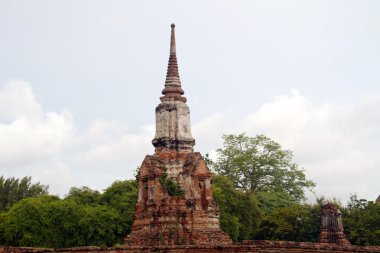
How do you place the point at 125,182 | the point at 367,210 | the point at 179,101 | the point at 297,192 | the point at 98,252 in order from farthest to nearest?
the point at 297,192 < the point at 125,182 < the point at 367,210 < the point at 179,101 < the point at 98,252

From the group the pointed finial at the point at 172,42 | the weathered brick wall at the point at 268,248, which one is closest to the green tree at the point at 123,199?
the pointed finial at the point at 172,42

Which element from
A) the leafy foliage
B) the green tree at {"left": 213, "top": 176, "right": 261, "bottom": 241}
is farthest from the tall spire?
the green tree at {"left": 213, "top": 176, "right": 261, "bottom": 241}

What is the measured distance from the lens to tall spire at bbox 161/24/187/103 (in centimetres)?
2755

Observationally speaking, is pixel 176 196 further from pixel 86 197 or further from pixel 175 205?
pixel 86 197

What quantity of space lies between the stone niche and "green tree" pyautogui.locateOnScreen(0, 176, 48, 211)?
29856mm

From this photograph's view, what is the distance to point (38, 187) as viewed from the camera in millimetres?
55594

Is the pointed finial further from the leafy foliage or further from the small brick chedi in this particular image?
the leafy foliage

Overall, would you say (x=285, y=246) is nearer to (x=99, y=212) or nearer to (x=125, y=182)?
(x=99, y=212)

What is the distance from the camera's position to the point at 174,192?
2539 cm

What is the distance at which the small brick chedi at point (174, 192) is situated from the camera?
80.4 feet

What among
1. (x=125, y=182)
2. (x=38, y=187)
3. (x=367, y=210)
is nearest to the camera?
(x=367, y=210)

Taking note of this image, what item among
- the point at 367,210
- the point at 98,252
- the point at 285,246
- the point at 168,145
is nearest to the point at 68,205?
the point at 168,145

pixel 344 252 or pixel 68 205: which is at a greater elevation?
pixel 68 205

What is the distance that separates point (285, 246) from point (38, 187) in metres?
44.2
